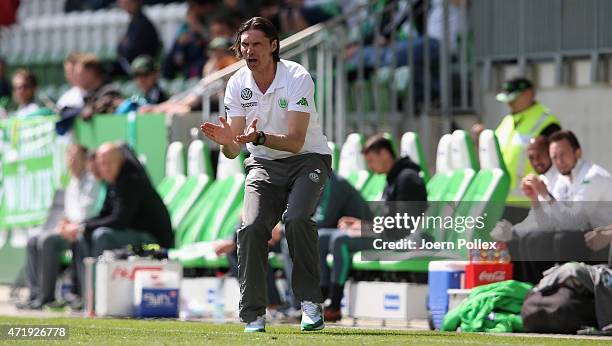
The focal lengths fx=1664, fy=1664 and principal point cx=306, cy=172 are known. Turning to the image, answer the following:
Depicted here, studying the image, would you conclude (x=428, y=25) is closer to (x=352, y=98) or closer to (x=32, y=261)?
(x=352, y=98)

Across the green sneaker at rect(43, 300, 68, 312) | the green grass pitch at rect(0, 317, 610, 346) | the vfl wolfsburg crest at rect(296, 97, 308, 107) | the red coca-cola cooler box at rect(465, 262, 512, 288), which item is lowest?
the green grass pitch at rect(0, 317, 610, 346)

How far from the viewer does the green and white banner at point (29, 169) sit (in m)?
17.6

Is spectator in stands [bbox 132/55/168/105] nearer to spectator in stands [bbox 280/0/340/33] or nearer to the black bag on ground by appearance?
spectator in stands [bbox 280/0/340/33]

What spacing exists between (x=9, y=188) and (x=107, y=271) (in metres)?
4.53

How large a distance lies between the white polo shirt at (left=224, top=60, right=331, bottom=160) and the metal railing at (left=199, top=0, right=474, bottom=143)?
557cm

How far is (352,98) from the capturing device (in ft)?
54.1

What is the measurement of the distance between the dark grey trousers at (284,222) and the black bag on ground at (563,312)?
5.88ft

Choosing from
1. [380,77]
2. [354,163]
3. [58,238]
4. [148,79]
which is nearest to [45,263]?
[58,238]

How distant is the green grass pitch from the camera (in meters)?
9.52

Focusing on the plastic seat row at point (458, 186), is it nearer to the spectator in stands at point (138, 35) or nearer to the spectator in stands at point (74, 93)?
the spectator in stands at point (74, 93)

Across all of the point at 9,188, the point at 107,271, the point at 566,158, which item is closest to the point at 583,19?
the point at 566,158

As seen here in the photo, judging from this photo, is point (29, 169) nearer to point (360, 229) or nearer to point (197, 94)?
point (197, 94)

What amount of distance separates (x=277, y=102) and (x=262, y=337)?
4.87 ft

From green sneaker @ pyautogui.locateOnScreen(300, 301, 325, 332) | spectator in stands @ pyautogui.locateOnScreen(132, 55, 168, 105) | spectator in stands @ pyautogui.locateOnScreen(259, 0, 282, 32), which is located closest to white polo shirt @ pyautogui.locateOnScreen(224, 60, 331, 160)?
green sneaker @ pyautogui.locateOnScreen(300, 301, 325, 332)
